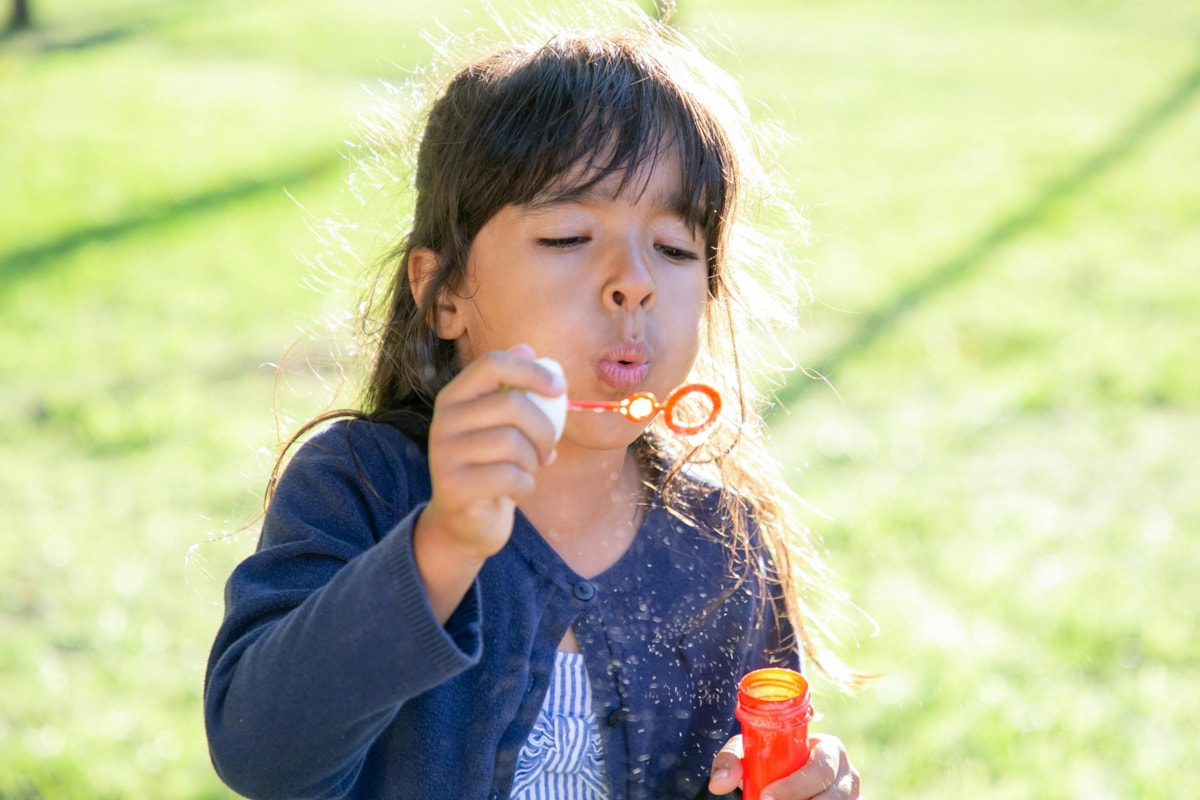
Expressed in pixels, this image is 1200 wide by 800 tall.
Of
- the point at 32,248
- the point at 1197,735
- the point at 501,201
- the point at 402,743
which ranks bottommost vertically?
the point at 32,248

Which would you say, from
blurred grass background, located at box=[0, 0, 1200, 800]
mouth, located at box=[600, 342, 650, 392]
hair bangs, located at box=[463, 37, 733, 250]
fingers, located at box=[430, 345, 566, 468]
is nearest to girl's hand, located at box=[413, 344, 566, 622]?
fingers, located at box=[430, 345, 566, 468]

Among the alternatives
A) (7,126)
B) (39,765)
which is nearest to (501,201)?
(39,765)

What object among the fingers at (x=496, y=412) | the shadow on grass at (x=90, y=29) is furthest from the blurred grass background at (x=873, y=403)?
the shadow on grass at (x=90, y=29)

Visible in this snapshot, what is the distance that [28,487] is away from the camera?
3646 mm

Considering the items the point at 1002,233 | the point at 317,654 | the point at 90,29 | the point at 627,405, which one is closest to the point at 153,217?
the point at 1002,233

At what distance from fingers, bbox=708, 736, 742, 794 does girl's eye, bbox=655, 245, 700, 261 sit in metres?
0.55

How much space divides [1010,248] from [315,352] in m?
2.83

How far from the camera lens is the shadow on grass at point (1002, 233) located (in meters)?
4.62

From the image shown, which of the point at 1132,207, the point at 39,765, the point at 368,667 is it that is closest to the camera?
the point at 368,667

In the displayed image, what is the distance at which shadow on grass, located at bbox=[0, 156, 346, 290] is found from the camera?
5.55 meters

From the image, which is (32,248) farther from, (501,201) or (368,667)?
(368,667)

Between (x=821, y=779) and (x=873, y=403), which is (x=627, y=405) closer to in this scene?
(x=821, y=779)

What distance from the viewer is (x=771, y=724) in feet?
4.64

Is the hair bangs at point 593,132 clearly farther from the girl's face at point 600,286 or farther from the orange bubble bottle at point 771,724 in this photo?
the orange bubble bottle at point 771,724
